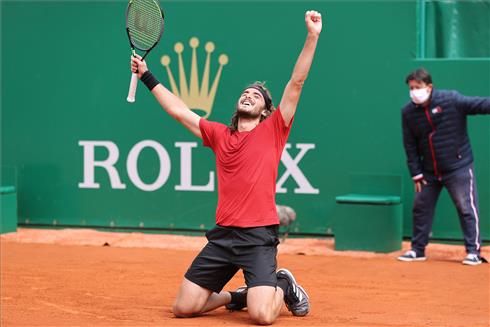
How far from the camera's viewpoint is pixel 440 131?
8.96 meters

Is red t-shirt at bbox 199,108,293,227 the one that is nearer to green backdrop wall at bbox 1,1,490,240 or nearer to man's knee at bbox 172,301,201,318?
man's knee at bbox 172,301,201,318

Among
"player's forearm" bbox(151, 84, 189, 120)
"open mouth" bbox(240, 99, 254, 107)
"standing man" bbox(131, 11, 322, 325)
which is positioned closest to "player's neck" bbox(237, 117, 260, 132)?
"standing man" bbox(131, 11, 322, 325)

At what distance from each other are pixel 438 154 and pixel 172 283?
272cm

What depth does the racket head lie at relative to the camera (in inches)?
258

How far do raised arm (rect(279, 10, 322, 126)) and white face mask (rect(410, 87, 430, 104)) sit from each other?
274 centimetres

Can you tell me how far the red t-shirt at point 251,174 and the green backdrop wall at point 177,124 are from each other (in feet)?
12.3

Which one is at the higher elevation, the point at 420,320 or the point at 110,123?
the point at 110,123

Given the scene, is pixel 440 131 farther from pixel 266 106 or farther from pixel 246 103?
pixel 246 103

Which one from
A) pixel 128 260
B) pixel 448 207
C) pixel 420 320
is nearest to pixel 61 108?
pixel 128 260

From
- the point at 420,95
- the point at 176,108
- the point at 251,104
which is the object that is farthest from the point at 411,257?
the point at 176,108

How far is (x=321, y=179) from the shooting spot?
10.3m

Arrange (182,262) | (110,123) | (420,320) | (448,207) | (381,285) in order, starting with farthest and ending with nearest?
1. (110,123)
2. (448,207)
3. (182,262)
4. (381,285)
5. (420,320)

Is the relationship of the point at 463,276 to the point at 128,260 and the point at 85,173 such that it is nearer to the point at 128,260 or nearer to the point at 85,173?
the point at 128,260

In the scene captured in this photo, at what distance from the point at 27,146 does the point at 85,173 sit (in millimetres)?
810
